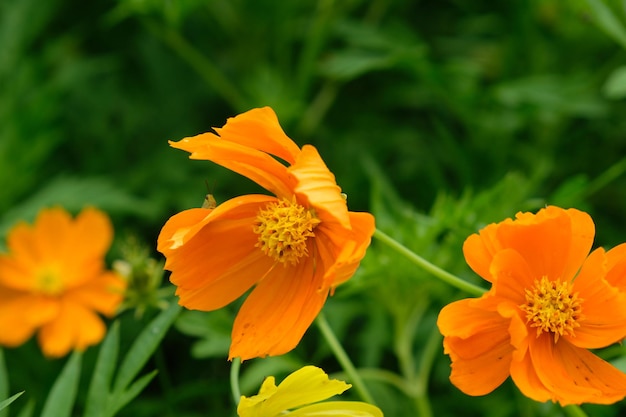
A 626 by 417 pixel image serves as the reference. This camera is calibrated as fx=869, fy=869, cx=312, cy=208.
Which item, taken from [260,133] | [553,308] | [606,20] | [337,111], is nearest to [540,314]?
[553,308]

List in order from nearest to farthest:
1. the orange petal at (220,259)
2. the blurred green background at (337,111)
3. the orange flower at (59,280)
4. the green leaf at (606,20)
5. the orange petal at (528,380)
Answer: the orange petal at (528,380), the orange petal at (220,259), the green leaf at (606,20), the blurred green background at (337,111), the orange flower at (59,280)

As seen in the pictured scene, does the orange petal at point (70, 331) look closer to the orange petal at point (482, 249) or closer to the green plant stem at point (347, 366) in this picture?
the green plant stem at point (347, 366)

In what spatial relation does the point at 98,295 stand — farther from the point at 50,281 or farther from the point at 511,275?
the point at 511,275

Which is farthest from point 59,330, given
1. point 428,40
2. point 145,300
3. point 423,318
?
point 428,40

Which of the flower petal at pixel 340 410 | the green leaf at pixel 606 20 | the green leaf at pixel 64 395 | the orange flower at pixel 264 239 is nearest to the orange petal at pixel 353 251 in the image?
the orange flower at pixel 264 239

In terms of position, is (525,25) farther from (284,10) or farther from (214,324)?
(214,324)

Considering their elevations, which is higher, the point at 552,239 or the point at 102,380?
the point at 552,239
